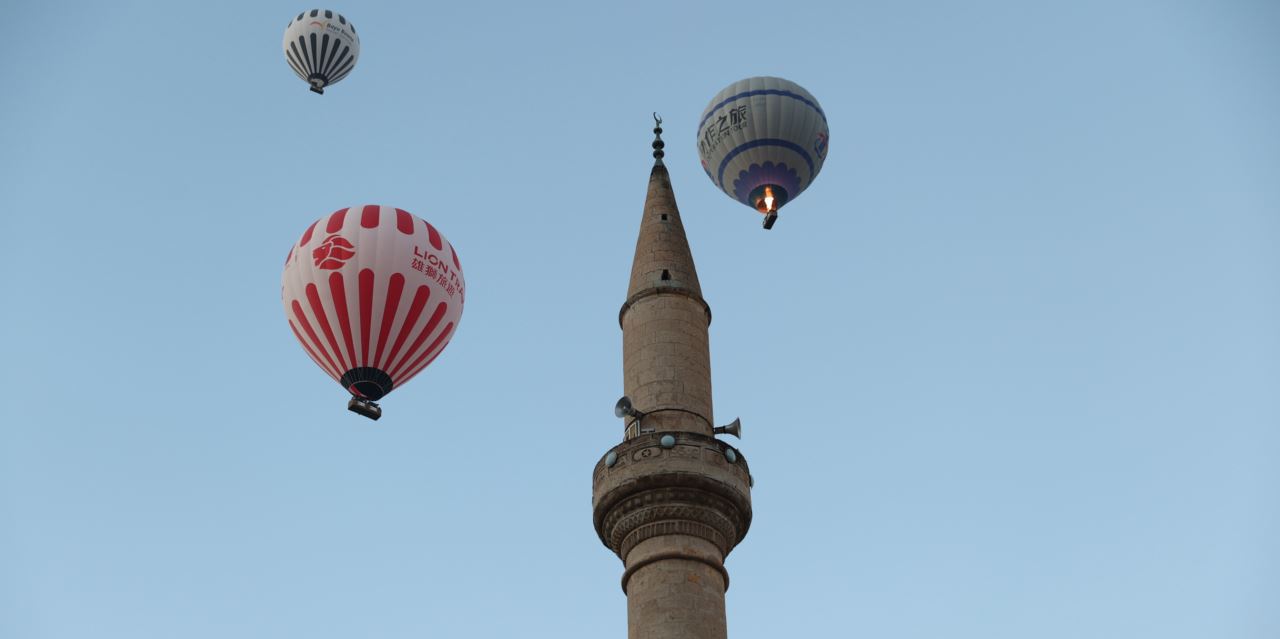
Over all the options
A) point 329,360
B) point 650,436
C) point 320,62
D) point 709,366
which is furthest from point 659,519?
point 320,62

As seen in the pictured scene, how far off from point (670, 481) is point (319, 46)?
26.4m

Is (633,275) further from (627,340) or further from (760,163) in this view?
(760,163)

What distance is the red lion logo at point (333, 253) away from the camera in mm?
25453

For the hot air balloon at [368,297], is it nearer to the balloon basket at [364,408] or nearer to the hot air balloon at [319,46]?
the balloon basket at [364,408]

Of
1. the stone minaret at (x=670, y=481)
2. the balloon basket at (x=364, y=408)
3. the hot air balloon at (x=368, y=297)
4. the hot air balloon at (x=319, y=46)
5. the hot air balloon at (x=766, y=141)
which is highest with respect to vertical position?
the hot air balloon at (x=319, y=46)

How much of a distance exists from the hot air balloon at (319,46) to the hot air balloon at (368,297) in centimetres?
1905

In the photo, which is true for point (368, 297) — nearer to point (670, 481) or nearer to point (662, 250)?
point (662, 250)

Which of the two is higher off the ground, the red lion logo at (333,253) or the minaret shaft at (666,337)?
the red lion logo at (333,253)

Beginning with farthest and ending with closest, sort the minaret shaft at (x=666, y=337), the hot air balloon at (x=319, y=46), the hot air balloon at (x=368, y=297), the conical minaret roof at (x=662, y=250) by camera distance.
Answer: the hot air balloon at (x=319, y=46)
the hot air balloon at (x=368, y=297)
the conical minaret roof at (x=662, y=250)
the minaret shaft at (x=666, y=337)

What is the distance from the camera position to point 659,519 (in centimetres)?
2108

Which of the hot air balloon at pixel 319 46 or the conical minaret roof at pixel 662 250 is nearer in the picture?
the conical minaret roof at pixel 662 250

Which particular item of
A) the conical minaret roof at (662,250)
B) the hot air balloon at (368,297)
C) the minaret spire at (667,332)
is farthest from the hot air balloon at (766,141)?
the hot air balloon at (368,297)

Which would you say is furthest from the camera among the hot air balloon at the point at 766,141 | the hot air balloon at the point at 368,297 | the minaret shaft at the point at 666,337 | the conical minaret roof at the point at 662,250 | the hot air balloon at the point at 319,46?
the hot air balloon at the point at 319,46

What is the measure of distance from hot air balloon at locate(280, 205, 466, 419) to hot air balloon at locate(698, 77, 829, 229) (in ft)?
17.0
